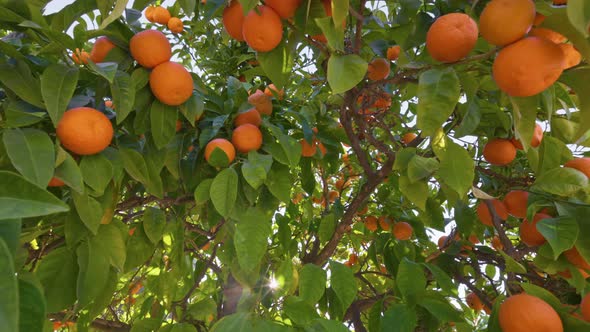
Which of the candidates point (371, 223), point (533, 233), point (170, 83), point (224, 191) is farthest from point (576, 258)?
point (371, 223)

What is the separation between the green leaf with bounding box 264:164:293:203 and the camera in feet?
3.95

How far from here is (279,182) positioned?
4.06ft

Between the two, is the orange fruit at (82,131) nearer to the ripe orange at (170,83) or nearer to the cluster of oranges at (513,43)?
the ripe orange at (170,83)

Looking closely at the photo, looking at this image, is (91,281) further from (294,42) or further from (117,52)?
(294,42)

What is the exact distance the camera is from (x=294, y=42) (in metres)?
1.09

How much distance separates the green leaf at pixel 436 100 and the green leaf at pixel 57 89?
0.71 m

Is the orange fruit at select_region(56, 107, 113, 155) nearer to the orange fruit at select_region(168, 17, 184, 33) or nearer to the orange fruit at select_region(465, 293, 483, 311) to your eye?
the orange fruit at select_region(465, 293, 483, 311)

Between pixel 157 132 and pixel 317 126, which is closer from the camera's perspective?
pixel 157 132

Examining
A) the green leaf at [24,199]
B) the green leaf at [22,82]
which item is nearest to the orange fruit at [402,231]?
the green leaf at [22,82]

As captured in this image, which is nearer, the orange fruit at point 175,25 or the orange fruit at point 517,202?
the orange fruit at point 517,202

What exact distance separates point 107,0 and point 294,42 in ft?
1.50

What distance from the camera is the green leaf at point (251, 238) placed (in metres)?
1.02

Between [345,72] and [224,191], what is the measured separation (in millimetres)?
438

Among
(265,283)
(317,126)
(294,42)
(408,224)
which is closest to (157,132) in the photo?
(294,42)
